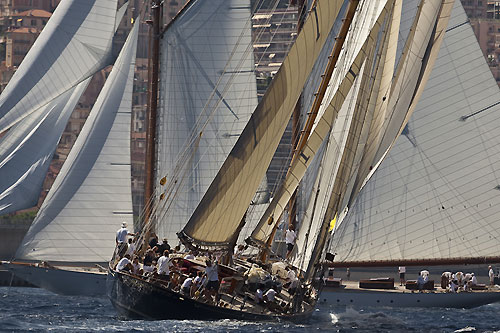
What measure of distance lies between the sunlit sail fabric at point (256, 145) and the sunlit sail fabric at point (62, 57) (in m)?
12.9

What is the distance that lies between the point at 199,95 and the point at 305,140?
44.7 feet

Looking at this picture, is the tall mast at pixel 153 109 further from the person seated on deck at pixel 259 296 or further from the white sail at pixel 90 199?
the person seated on deck at pixel 259 296

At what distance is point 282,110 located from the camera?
115ft

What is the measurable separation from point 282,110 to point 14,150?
15.3 meters

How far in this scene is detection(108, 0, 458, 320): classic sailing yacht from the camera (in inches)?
1335

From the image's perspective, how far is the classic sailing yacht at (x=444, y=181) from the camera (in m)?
44.1

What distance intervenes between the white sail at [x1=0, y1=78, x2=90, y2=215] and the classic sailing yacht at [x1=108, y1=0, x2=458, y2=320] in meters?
11.8

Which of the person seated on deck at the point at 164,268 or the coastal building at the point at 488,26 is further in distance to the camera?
the coastal building at the point at 488,26

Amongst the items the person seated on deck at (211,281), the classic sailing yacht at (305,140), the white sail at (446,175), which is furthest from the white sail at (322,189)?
the white sail at (446,175)

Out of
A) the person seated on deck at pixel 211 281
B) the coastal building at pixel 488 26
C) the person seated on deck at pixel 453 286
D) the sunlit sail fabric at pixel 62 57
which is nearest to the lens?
the person seated on deck at pixel 211 281

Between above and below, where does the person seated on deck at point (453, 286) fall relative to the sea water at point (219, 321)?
above

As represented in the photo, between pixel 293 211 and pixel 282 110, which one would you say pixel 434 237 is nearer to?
pixel 293 211

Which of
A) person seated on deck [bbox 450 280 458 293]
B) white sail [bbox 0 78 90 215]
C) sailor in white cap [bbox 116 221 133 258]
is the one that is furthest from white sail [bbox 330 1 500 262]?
white sail [bbox 0 78 90 215]

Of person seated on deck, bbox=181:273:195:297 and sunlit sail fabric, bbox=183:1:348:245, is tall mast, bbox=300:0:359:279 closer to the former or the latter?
sunlit sail fabric, bbox=183:1:348:245
